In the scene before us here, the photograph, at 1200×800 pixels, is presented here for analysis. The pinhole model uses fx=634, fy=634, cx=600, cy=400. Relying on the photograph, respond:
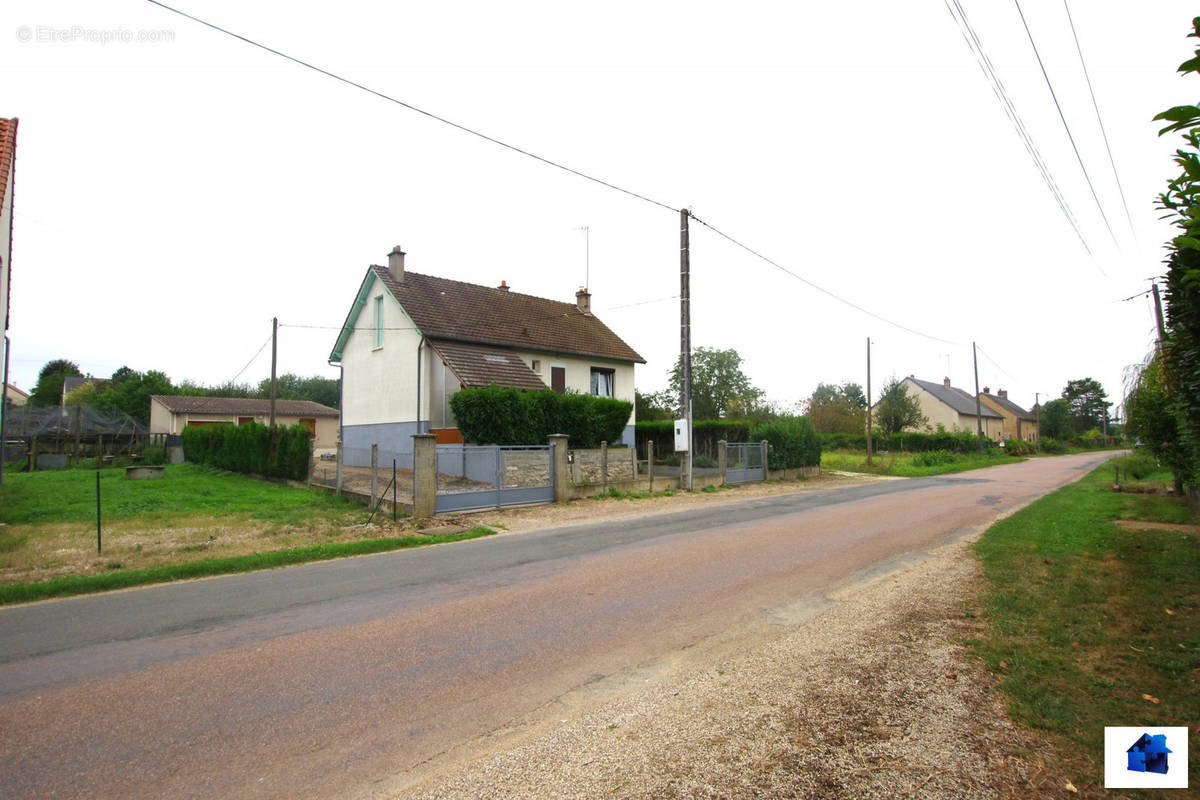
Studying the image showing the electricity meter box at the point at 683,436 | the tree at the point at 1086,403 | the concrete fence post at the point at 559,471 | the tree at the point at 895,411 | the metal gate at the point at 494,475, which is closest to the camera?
the metal gate at the point at 494,475

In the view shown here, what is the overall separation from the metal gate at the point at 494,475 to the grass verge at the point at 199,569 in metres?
3.54

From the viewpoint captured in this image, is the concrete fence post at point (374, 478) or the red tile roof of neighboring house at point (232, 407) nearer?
the concrete fence post at point (374, 478)

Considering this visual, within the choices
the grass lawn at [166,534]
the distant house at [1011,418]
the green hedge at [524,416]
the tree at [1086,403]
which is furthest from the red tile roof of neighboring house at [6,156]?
the tree at [1086,403]

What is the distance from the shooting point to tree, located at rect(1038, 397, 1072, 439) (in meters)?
78.1

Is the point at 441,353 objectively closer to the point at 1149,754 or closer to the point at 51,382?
the point at 1149,754

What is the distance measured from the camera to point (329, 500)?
16.2 meters

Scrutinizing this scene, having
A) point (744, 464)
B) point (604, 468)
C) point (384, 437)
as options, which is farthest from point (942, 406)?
point (384, 437)

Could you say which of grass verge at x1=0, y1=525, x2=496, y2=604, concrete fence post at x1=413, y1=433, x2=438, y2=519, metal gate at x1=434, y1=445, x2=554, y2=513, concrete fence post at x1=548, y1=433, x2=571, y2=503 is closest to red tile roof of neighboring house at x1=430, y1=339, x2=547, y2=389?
metal gate at x1=434, y1=445, x2=554, y2=513

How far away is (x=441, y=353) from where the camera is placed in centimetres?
2164

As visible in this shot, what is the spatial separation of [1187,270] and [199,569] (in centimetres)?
1125

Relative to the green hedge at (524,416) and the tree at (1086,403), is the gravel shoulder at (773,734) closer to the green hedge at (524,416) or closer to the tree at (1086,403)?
the green hedge at (524,416)

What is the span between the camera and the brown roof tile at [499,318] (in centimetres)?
2341

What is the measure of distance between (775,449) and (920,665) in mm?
22594

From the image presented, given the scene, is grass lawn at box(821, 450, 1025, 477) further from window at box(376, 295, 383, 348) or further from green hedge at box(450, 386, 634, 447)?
window at box(376, 295, 383, 348)
